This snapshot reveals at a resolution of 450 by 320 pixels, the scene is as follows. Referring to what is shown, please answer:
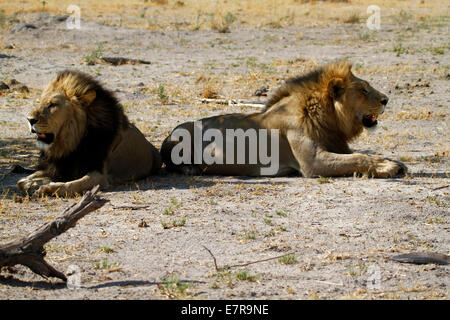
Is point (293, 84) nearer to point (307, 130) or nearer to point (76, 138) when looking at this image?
point (307, 130)

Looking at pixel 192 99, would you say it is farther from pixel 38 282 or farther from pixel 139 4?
pixel 139 4

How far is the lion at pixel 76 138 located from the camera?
6.74m

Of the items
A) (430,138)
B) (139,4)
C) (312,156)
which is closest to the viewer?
(312,156)

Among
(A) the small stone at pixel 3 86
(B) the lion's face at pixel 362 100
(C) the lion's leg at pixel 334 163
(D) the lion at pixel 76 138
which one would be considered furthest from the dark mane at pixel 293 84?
(A) the small stone at pixel 3 86

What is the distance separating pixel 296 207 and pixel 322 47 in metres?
12.3

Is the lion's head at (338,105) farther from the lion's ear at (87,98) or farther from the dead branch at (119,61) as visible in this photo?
the dead branch at (119,61)

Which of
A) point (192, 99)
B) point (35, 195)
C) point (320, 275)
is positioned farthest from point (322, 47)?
point (320, 275)

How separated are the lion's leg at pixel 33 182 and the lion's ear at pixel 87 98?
2.53 feet

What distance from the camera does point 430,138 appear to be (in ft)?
30.3

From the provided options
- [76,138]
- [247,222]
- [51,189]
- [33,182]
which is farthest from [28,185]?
[247,222]

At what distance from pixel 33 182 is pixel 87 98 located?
913mm

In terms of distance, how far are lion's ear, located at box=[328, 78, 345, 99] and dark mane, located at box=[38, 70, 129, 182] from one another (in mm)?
2185

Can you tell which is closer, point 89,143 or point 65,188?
point 65,188

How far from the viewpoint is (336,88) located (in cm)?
752
